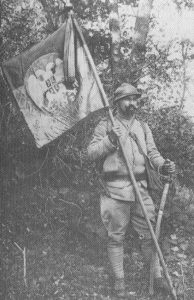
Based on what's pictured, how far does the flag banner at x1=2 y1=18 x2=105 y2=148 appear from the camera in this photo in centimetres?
497

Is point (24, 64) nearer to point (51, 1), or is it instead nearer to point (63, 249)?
point (51, 1)

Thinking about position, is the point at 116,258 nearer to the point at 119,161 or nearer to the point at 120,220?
the point at 120,220

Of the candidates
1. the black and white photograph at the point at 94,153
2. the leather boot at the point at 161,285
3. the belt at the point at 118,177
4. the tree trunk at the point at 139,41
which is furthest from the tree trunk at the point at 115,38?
the leather boot at the point at 161,285

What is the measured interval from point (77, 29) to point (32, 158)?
2.35 m

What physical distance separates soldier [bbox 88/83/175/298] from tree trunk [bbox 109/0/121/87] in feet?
6.41

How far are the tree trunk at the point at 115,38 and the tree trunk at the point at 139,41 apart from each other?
0.76ft

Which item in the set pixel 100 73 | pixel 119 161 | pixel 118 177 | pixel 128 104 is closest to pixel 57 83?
pixel 128 104

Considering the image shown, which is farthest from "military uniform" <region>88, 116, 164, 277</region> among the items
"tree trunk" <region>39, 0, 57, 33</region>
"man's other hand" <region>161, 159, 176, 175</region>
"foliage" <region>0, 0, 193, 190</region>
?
"tree trunk" <region>39, 0, 57, 33</region>

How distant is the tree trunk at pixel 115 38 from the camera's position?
7.02 m

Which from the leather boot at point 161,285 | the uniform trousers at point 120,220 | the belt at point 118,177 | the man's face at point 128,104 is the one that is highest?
the man's face at point 128,104

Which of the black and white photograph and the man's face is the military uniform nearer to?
the black and white photograph

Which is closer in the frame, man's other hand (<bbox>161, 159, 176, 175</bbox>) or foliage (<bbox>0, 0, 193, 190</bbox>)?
man's other hand (<bbox>161, 159, 176, 175</bbox>)

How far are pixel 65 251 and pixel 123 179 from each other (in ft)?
5.70

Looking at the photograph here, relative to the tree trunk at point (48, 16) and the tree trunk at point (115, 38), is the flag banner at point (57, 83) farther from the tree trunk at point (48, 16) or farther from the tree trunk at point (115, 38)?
the tree trunk at point (115, 38)
